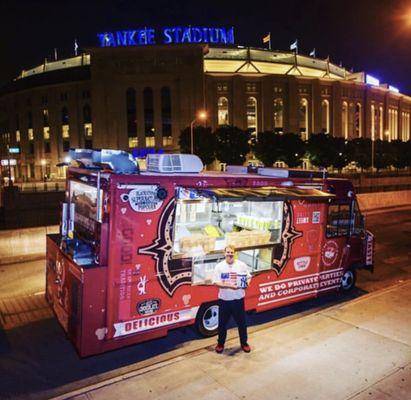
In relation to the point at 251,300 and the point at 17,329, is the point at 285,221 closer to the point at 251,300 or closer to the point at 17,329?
the point at 251,300

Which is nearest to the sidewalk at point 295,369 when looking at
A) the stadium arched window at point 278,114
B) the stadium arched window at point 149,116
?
the stadium arched window at point 149,116

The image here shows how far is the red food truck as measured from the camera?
5.87 metres

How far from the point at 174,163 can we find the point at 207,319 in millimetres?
2941

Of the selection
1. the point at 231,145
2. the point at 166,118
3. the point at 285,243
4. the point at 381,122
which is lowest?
the point at 285,243

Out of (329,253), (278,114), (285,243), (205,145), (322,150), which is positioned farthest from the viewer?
(278,114)

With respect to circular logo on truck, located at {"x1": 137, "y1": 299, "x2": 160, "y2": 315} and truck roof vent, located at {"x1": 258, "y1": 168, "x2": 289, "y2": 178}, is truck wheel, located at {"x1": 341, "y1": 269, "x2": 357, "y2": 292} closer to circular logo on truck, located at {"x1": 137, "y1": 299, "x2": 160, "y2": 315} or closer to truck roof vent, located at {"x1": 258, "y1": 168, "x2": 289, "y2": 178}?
truck roof vent, located at {"x1": 258, "y1": 168, "x2": 289, "y2": 178}

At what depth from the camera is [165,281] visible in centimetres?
640

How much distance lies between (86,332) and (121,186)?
2.21 meters

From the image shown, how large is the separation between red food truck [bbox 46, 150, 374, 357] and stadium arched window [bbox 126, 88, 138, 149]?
2448 inches

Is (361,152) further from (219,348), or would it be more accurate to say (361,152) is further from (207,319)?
(219,348)

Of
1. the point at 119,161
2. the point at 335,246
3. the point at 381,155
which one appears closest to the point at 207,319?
the point at 119,161

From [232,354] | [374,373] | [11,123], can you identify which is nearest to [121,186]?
[232,354]

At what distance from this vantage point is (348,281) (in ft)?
32.4

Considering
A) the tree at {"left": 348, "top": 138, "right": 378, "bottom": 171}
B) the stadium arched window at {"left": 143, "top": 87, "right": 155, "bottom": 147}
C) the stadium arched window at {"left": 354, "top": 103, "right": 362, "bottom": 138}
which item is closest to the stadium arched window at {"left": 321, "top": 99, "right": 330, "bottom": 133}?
the stadium arched window at {"left": 354, "top": 103, "right": 362, "bottom": 138}
